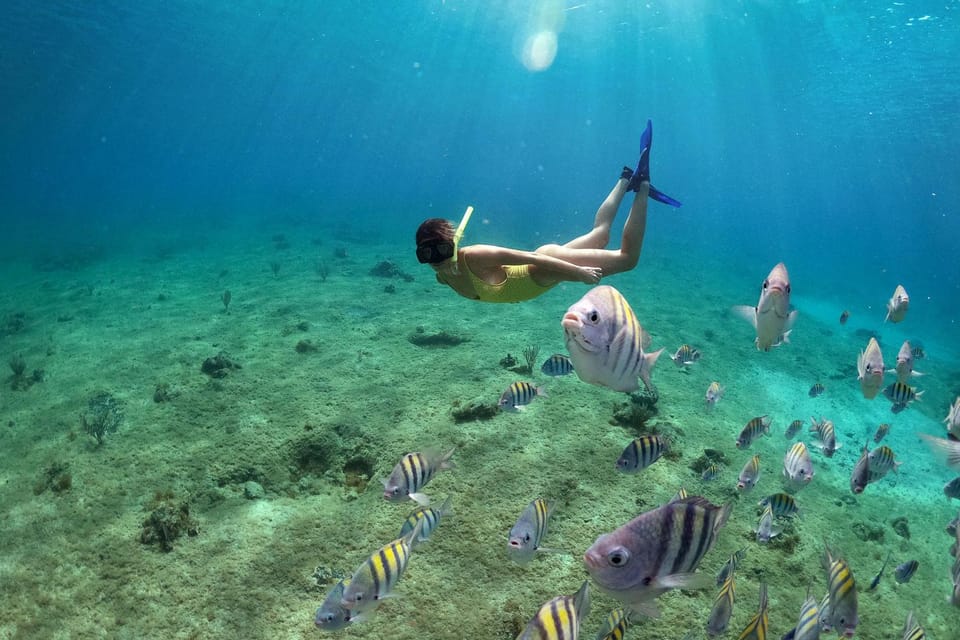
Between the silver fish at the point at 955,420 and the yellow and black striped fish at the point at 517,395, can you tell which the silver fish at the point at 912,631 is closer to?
the silver fish at the point at 955,420

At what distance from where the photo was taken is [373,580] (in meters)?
2.94

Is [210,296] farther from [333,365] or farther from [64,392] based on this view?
[333,365]

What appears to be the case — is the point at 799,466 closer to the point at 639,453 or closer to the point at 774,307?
the point at 639,453

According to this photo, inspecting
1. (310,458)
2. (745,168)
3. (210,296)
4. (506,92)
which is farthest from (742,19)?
(745,168)

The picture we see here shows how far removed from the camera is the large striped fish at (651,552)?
184cm

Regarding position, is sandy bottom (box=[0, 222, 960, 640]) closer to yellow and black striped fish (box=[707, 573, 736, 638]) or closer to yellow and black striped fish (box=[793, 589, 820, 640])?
yellow and black striped fish (box=[707, 573, 736, 638])

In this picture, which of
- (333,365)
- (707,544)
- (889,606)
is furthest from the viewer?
(333,365)

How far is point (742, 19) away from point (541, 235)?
21.0m

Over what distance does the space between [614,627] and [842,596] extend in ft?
4.74

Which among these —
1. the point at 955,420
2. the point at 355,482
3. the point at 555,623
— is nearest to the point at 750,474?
the point at 955,420

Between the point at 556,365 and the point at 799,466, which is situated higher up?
the point at 556,365

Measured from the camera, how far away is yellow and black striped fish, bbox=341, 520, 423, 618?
2908 mm

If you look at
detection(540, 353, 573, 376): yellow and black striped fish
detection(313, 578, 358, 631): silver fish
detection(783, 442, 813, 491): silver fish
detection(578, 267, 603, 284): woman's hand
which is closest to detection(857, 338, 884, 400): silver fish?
detection(783, 442, 813, 491): silver fish

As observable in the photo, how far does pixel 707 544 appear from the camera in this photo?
76.0 inches
